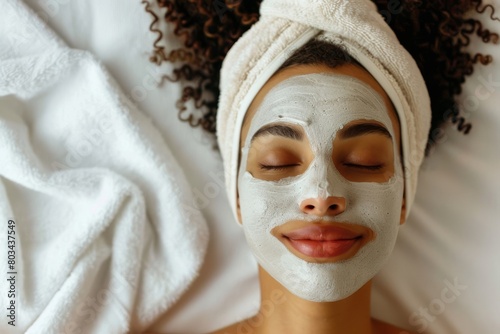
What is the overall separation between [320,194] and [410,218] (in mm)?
511

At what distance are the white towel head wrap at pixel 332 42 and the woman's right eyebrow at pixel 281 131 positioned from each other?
11 cm

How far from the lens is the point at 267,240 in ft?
3.36

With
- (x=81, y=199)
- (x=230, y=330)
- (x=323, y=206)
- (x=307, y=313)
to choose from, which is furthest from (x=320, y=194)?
(x=81, y=199)

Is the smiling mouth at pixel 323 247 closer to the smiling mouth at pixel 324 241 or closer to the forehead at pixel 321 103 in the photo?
the smiling mouth at pixel 324 241

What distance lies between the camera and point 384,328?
50.8 inches

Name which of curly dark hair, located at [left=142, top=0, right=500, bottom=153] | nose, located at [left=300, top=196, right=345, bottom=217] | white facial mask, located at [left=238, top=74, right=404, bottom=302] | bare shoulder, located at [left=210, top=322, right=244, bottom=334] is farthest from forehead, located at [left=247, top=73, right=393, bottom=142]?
bare shoulder, located at [left=210, top=322, right=244, bottom=334]

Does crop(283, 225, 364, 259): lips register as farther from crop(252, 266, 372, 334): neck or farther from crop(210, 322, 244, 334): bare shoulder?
crop(210, 322, 244, 334): bare shoulder

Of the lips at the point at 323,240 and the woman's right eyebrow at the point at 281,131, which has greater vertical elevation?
the woman's right eyebrow at the point at 281,131

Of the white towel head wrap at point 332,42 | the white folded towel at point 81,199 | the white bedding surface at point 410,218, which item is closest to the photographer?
the white towel head wrap at point 332,42

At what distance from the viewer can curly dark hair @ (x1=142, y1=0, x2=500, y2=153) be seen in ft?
4.26

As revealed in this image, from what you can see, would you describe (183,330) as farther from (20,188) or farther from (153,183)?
(20,188)

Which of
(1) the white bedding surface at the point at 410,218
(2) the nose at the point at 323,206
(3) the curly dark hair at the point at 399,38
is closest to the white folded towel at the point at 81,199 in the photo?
(1) the white bedding surface at the point at 410,218

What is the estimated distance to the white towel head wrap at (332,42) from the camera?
42.4 inches

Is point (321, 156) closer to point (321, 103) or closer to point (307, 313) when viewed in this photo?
point (321, 103)
